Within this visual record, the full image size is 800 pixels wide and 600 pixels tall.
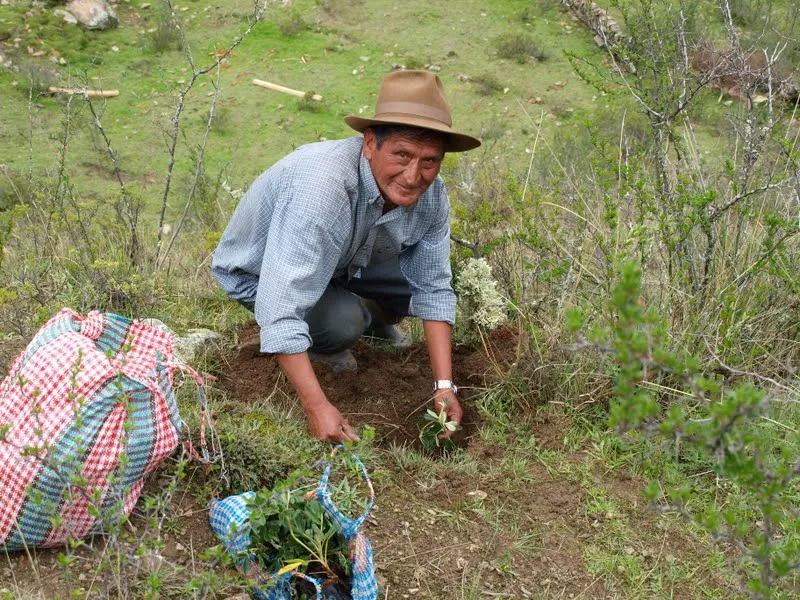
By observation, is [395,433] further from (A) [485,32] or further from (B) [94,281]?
(A) [485,32]

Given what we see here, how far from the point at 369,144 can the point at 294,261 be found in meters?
0.53

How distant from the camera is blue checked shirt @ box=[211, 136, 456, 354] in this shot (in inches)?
114

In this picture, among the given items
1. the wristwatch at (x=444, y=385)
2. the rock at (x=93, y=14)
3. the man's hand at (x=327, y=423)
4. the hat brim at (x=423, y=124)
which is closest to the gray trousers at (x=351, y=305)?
the wristwatch at (x=444, y=385)

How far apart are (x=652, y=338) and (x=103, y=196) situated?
5.29m

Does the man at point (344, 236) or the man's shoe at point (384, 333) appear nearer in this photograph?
the man at point (344, 236)

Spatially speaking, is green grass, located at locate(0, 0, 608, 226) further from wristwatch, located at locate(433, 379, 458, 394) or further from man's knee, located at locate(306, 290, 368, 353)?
wristwatch, located at locate(433, 379, 458, 394)

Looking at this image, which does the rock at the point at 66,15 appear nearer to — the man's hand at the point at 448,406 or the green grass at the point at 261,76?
the green grass at the point at 261,76

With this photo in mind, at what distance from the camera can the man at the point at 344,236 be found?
289 cm

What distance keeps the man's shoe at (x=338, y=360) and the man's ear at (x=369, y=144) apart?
953 millimetres

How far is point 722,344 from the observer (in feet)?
10.8

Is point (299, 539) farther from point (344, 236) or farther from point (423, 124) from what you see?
point (423, 124)

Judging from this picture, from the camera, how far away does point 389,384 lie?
3600 mm

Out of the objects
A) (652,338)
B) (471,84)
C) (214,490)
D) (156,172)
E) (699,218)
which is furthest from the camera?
(471,84)

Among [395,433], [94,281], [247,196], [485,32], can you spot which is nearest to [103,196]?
[94,281]
